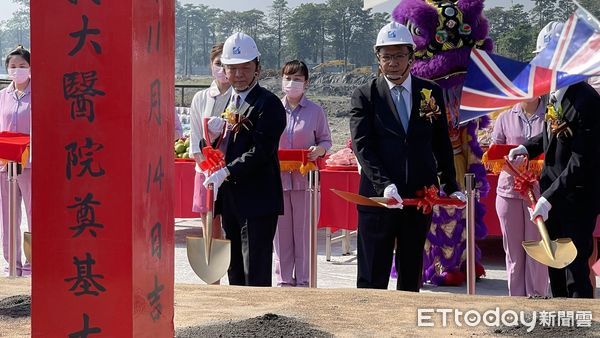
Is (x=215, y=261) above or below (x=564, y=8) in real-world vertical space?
below

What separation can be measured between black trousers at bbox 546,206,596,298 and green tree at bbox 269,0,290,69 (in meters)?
4.21

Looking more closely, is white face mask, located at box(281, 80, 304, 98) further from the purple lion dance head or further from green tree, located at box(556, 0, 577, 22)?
green tree, located at box(556, 0, 577, 22)

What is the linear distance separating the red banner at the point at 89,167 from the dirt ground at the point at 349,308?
1288 millimetres

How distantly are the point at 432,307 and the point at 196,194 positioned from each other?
2616mm

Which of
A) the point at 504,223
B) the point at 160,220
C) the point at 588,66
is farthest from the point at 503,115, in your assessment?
the point at 160,220

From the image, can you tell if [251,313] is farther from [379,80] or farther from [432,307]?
[379,80]

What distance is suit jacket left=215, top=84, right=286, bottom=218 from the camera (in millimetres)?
5340

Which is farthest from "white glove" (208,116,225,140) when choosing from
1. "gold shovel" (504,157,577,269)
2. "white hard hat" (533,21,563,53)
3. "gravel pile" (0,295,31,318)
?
"white hard hat" (533,21,563,53)

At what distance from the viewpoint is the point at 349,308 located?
4.38 m

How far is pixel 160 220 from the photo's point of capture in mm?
2832

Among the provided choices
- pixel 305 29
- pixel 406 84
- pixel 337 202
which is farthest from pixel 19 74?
pixel 406 84

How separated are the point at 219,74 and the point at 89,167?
13.0ft

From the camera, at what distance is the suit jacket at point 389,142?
494 centimetres

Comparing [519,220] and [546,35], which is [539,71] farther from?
[519,220]
